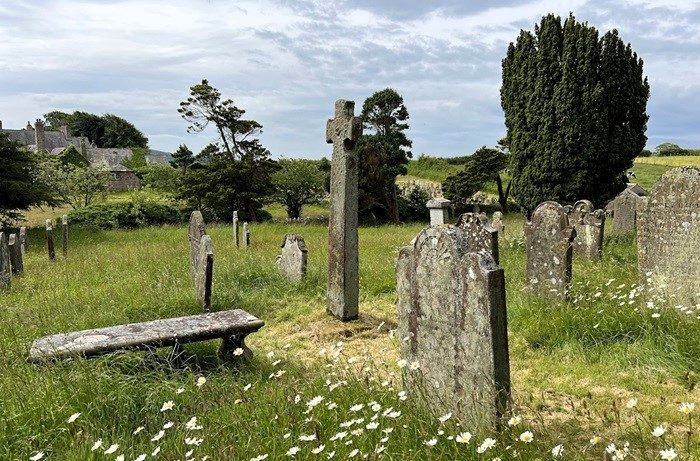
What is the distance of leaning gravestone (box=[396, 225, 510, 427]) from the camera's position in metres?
3.57

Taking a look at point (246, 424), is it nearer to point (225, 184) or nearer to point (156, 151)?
point (225, 184)

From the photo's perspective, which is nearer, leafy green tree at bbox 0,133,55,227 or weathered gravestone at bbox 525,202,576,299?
weathered gravestone at bbox 525,202,576,299

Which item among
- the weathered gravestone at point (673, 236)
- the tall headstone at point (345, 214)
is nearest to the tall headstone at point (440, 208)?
the tall headstone at point (345, 214)

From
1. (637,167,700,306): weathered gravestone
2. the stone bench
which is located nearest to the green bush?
the stone bench

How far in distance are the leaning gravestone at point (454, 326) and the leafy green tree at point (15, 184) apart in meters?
26.3

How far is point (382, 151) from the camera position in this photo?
33.2 meters

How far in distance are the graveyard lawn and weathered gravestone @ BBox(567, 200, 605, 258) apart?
39.8 inches

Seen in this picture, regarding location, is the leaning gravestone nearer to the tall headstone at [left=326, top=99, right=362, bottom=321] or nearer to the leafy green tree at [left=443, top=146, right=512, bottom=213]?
the tall headstone at [left=326, top=99, right=362, bottom=321]

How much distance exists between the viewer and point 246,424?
362 centimetres

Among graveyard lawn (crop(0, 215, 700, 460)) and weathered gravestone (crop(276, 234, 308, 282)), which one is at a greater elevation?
weathered gravestone (crop(276, 234, 308, 282))

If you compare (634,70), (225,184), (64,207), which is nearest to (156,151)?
(64,207)

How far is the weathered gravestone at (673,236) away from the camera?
21.7 ft

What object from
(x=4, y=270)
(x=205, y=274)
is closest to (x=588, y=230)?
(x=205, y=274)

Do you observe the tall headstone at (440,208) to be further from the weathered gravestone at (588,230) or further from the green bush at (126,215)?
the green bush at (126,215)
